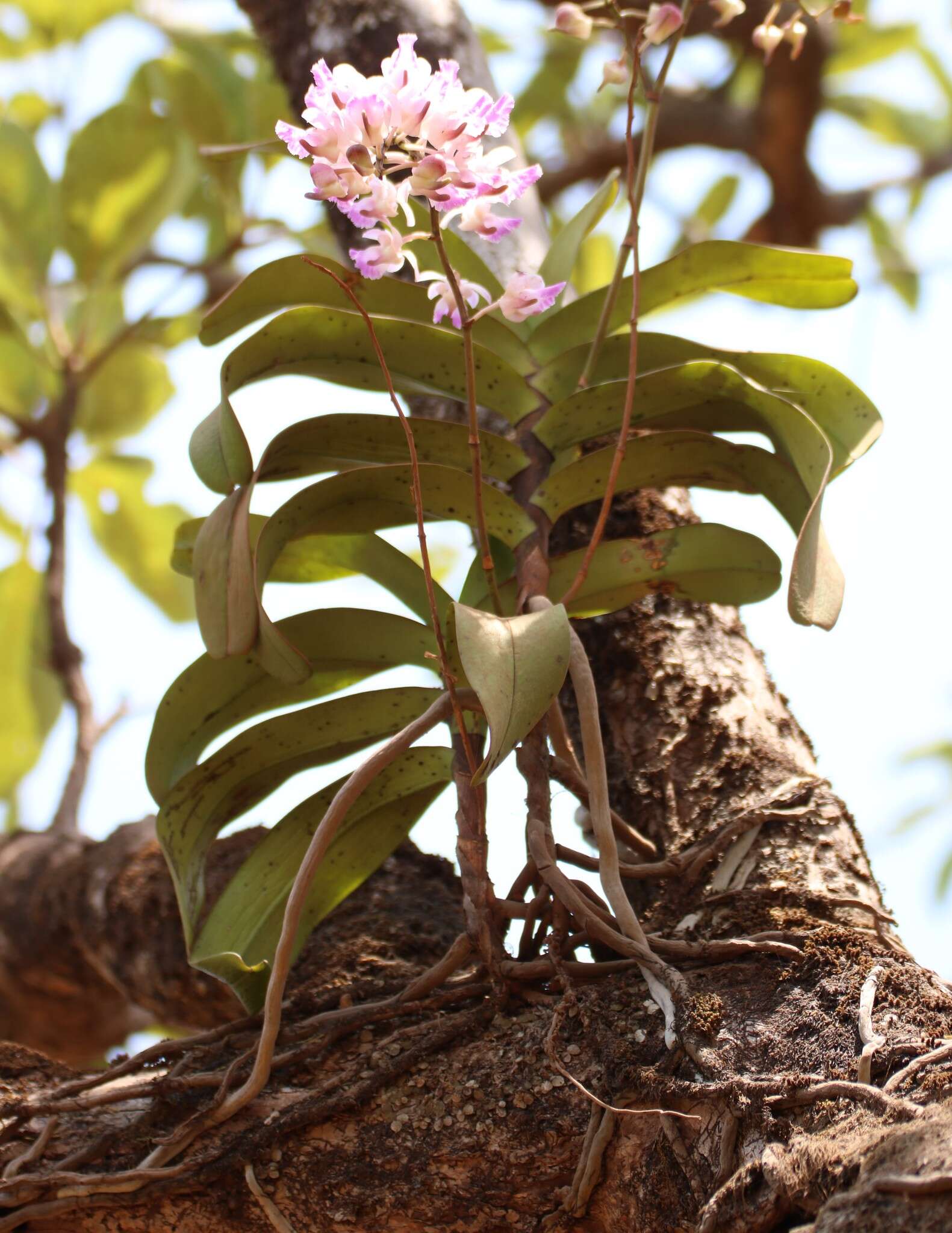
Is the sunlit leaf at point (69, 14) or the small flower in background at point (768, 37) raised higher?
the sunlit leaf at point (69, 14)

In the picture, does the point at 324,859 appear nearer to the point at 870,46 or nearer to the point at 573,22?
the point at 573,22

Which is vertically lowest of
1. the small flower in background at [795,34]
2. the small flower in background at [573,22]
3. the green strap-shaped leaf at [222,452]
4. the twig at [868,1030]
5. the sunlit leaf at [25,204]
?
the twig at [868,1030]

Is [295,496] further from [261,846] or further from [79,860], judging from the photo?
[79,860]

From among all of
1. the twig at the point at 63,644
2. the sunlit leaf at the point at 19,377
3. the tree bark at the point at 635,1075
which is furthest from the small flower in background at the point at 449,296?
the sunlit leaf at the point at 19,377

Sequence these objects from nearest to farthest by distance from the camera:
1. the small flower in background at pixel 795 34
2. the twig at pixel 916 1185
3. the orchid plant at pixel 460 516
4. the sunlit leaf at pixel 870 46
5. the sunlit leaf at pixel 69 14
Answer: the twig at pixel 916 1185
the orchid plant at pixel 460 516
the small flower in background at pixel 795 34
the sunlit leaf at pixel 69 14
the sunlit leaf at pixel 870 46

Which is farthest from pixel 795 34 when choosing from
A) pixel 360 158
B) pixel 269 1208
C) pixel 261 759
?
pixel 269 1208

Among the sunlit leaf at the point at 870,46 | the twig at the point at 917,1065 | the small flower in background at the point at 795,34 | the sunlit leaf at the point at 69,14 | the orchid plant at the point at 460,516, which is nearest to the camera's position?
the twig at the point at 917,1065

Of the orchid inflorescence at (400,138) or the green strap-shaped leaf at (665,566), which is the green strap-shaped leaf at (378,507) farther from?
the orchid inflorescence at (400,138)

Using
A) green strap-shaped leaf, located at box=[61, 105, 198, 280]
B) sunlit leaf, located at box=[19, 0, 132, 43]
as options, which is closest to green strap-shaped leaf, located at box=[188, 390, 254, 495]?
green strap-shaped leaf, located at box=[61, 105, 198, 280]

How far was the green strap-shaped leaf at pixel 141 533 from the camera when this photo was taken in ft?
5.89

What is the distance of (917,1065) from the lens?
1.76 ft

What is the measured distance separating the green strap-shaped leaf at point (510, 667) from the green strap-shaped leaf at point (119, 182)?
1.31 m

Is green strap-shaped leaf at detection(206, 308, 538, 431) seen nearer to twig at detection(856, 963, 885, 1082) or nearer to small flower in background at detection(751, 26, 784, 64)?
small flower in background at detection(751, 26, 784, 64)

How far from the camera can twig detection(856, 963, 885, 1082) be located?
552mm
